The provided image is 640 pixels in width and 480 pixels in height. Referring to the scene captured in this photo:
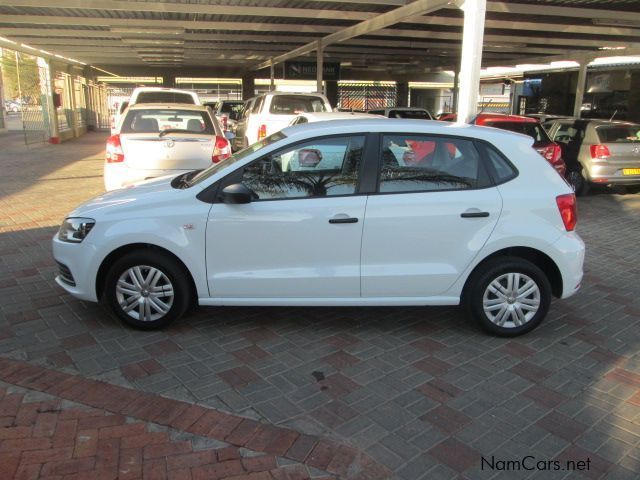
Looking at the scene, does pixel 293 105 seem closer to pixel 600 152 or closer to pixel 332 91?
pixel 600 152

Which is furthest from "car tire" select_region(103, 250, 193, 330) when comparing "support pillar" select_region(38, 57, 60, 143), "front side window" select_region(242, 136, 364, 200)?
"support pillar" select_region(38, 57, 60, 143)

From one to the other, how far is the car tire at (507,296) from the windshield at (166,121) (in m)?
4.98

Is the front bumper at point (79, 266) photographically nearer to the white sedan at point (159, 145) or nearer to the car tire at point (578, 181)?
the white sedan at point (159, 145)

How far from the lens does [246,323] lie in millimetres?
4504

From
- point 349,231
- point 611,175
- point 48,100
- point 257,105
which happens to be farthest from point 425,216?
point 48,100

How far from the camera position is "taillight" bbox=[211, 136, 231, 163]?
758 cm

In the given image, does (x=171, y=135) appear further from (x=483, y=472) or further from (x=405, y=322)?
(x=483, y=472)

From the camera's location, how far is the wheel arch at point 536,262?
4.22m

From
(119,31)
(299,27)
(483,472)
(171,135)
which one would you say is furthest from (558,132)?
(119,31)

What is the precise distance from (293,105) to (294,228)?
9.13m

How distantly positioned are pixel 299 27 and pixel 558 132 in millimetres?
7023

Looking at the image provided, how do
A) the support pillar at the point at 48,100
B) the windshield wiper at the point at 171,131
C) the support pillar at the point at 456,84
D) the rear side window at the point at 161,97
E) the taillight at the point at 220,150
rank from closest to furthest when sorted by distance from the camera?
the windshield wiper at the point at 171,131, the taillight at the point at 220,150, the rear side window at the point at 161,97, the support pillar at the point at 48,100, the support pillar at the point at 456,84

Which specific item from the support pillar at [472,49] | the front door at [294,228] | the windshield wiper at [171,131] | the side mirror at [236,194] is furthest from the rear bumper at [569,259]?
the windshield wiper at [171,131]

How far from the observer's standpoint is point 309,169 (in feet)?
13.8
